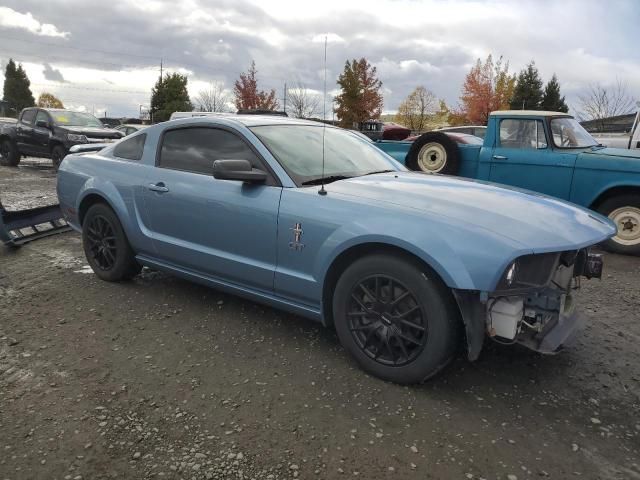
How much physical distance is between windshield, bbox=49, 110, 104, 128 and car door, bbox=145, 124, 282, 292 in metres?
11.7

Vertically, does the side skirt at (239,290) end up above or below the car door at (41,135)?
below

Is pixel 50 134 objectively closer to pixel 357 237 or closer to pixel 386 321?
pixel 357 237

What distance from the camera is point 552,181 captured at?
6699 mm

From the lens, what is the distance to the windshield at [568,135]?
683cm

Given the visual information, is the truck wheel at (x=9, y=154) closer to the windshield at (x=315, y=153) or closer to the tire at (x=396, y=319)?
the windshield at (x=315, y=153)

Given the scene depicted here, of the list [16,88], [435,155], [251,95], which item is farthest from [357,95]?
[16,88]

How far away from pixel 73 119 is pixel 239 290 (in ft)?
43.1

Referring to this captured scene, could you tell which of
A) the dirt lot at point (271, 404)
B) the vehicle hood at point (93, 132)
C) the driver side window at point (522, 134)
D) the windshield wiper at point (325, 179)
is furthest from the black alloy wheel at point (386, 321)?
the vehicle hood at point (93, 132)

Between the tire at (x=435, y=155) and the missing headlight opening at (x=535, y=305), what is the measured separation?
455cm

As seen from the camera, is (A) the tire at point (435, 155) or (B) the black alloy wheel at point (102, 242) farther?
(A) the tire at point (435, 155)

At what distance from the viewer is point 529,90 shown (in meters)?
42.2

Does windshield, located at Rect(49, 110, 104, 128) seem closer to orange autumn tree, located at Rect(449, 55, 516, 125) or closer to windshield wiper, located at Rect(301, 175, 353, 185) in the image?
windshield wiper, located at Rect(301, 175, 353, 185)

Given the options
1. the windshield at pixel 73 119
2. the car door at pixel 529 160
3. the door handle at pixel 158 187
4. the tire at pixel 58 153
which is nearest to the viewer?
the door handle at pixel 158 187

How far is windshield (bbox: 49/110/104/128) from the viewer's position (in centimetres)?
1394
